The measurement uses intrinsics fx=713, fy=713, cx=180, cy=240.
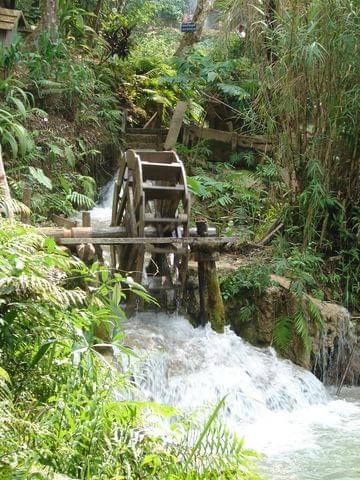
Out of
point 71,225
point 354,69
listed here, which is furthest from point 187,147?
point 71,225

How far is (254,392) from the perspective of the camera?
7.05 metres

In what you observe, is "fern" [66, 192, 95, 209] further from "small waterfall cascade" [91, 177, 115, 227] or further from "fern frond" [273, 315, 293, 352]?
"fern frond" [273, 315, 293, 352]

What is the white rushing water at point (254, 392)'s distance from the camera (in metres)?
5.91

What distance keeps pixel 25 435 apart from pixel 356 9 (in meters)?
7.16

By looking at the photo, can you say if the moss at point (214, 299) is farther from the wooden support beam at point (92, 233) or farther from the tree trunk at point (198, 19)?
the tree trunk at point (198, 19)

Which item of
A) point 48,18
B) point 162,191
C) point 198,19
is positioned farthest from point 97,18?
point 162,191

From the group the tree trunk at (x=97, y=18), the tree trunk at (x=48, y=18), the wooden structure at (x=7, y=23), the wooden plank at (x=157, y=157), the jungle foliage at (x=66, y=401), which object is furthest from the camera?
the tree trunk at (x=97, y=18)

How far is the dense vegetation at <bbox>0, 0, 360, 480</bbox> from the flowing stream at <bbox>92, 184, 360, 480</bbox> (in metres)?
0.61

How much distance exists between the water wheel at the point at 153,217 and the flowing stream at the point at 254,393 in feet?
1.81

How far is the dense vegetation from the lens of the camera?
302 centimetres

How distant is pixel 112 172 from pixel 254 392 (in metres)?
6.56

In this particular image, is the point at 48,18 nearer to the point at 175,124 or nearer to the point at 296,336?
the point at 175,124

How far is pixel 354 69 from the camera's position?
8594 mm

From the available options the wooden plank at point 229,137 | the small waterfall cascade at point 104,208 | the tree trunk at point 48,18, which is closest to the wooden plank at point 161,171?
the small waterfall cascade at point 104,208
